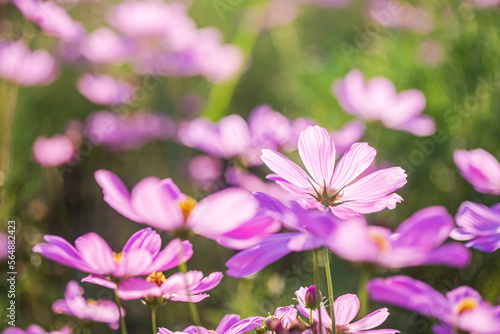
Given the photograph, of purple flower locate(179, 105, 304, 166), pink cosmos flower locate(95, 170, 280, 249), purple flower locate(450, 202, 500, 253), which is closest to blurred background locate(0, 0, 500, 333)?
purple flower locate(179, 105, 304, 166)

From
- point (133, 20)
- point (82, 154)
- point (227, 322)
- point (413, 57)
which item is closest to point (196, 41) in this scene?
point (133, 20)

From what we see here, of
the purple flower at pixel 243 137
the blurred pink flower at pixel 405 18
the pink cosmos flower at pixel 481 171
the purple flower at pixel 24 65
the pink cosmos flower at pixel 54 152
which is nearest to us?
the pink cosmos flower at pixel 481 171

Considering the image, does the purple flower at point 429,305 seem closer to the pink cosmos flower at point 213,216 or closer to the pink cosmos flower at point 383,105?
the pink cosmos flower at point 213,216

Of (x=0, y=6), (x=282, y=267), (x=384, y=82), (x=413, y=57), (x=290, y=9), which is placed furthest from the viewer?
(x=290, y=9)

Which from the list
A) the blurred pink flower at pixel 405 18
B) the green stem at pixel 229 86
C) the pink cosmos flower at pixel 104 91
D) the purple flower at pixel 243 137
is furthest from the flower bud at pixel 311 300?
the blurred pink flower at pixel 405 18

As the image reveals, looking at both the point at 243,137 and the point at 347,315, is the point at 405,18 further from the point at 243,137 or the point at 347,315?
the point at 347,315

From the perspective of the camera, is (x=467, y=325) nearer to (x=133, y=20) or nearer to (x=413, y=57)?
(x=413, y=57)
